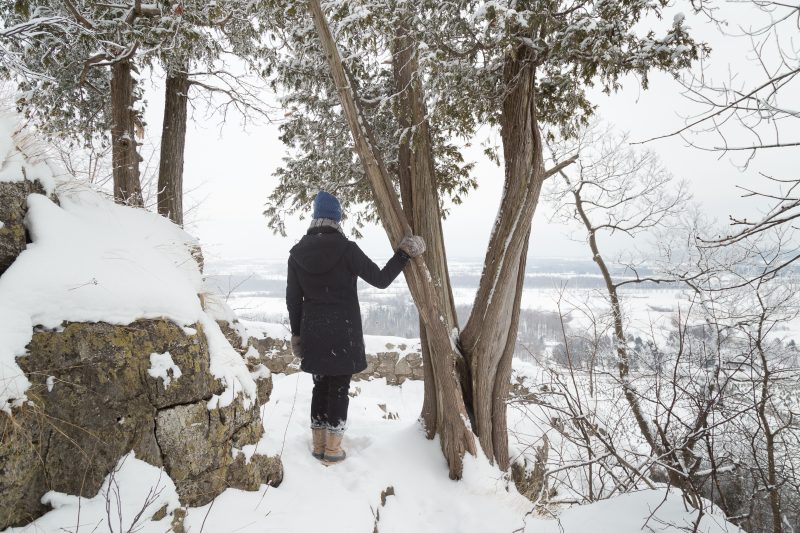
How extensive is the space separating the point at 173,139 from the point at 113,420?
15.2ft

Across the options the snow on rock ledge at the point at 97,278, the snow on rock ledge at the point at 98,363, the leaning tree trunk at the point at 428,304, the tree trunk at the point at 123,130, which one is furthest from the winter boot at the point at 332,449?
the tree trunk at the point at 123,130

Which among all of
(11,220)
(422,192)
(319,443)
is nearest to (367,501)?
(319,443)

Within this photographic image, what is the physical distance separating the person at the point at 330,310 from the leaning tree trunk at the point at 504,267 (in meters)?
0.90

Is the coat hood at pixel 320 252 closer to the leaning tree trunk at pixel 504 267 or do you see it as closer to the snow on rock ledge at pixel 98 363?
the snow on rock ledge at pixel 98 363

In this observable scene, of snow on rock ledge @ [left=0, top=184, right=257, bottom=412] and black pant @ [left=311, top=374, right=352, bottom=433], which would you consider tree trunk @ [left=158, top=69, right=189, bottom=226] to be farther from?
black pant @ [left=311, top=374, right=352, bottom=433]

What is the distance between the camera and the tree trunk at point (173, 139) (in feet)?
17.9

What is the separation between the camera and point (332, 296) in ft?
10.3

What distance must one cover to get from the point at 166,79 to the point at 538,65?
497 centimetres

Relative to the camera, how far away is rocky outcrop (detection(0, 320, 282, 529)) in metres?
1.73

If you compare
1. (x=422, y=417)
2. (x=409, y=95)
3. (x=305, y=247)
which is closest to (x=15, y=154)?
(x=305, y=247)

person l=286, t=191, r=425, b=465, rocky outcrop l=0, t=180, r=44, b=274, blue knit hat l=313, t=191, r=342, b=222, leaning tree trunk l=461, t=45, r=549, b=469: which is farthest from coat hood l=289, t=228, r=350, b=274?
rocky outcrop l=0, t=180, r=44, b=274

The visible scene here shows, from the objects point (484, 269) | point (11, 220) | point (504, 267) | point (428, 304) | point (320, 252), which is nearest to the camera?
point (11, 220)

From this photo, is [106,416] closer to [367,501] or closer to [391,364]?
[367,501]

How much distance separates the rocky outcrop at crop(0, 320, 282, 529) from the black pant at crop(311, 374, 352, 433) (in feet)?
2.10
